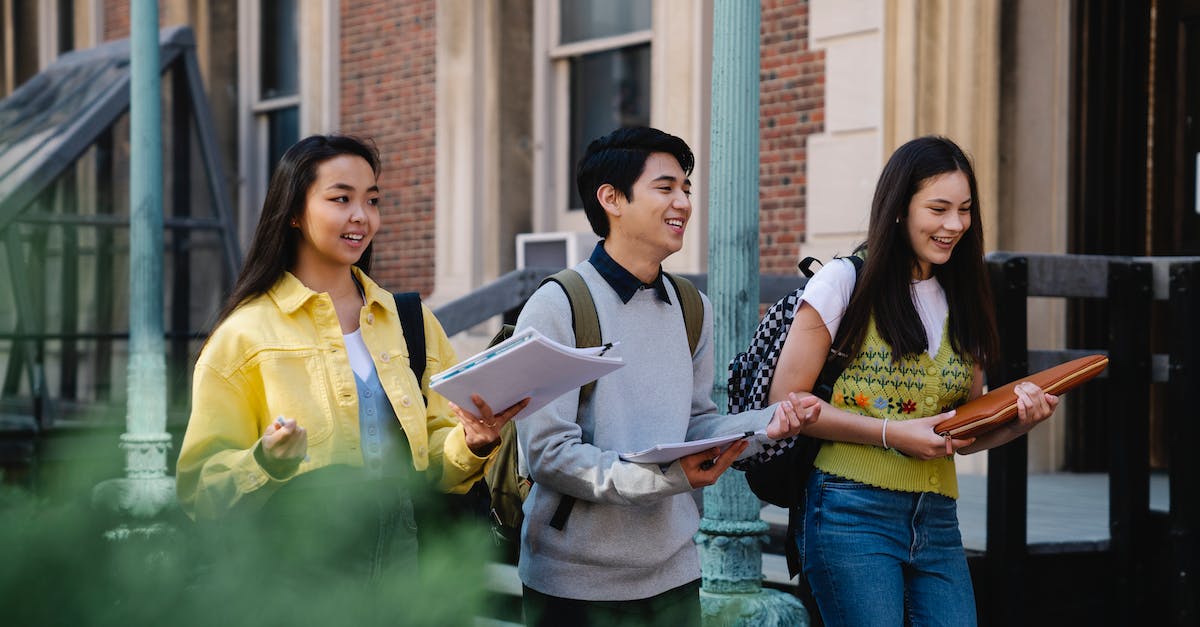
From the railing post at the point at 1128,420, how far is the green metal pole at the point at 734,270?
1673mm

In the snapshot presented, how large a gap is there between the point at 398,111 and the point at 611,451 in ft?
28.4

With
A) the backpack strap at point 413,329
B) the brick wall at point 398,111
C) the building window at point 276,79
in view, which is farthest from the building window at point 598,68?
the backpack strap at point 413,329

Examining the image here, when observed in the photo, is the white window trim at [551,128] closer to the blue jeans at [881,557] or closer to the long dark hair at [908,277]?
the long dark hair at [908,277]

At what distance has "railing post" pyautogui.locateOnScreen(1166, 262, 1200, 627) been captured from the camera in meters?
4.97

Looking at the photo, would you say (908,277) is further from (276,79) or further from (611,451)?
(276,79)

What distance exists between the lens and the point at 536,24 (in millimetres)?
10336

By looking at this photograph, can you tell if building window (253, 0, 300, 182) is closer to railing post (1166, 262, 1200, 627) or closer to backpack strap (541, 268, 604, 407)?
railing post (1166, 262, 1200, 627)

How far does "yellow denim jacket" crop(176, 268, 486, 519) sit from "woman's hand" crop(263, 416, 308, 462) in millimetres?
91

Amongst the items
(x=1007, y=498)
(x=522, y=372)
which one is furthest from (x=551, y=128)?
(x=522, y=372)

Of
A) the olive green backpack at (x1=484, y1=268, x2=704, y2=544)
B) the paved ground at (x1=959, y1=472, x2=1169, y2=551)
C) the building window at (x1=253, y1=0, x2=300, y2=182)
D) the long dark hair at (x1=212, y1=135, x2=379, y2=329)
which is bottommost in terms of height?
the paved ground at (x1=959, y1=472, x2=1169, y2=551)

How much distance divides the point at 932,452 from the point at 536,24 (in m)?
7.83

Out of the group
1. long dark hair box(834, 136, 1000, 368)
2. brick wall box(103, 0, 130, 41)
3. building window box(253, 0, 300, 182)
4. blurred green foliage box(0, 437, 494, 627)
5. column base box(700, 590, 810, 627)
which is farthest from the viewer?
brick wall box(103, 0, 130, 41)

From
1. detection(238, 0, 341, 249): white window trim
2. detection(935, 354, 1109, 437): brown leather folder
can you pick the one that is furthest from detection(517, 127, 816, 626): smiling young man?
detection(238, 0, 341, 249): white window trim

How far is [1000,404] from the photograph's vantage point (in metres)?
3.01
